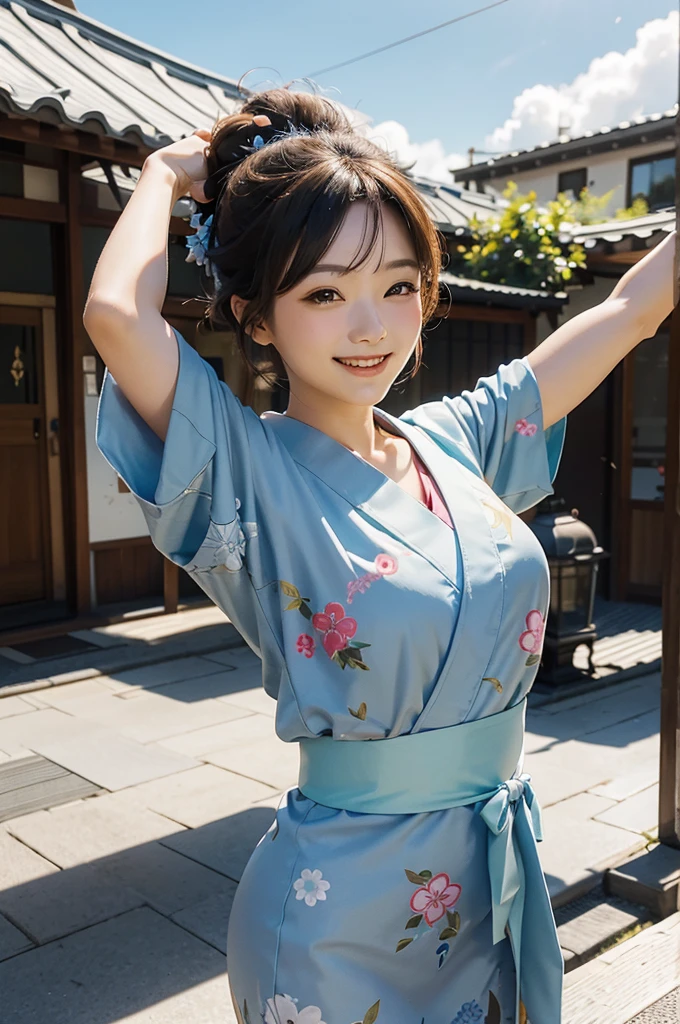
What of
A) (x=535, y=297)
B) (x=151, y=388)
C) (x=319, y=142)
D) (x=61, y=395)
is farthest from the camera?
(x=535, y=297)

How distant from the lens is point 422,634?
1278 mm

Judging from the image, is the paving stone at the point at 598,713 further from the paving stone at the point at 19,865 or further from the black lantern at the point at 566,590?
the paving stone at the point at 19,865

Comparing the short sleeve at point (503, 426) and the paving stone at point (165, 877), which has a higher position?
the short sleeve at point (503, 426)

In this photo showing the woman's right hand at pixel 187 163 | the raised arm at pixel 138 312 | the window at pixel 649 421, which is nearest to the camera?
the raised arm at pixel 138 312

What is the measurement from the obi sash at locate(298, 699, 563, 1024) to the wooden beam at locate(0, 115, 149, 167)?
459 centimetres

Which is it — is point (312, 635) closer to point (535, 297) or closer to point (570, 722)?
point (570, 722)

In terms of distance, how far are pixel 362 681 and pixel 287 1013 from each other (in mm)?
455

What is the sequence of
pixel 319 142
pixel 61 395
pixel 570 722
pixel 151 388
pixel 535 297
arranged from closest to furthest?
pixel 151 388 → pixel 319 142 → pixel 570 722 → pixel 61 395 → pixel 535 297

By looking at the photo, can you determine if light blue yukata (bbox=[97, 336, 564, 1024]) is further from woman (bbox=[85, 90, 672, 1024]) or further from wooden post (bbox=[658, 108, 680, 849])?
wooden post (bbox=[658, 108, 680, 849])

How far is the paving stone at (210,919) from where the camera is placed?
2916 mm

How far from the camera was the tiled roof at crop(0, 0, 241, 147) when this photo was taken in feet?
16.1

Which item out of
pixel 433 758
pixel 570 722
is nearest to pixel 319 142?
pixel 433 758

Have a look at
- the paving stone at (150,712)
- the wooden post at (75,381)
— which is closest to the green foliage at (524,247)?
the wooden post at (75,381)

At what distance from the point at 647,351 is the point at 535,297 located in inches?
45.0
